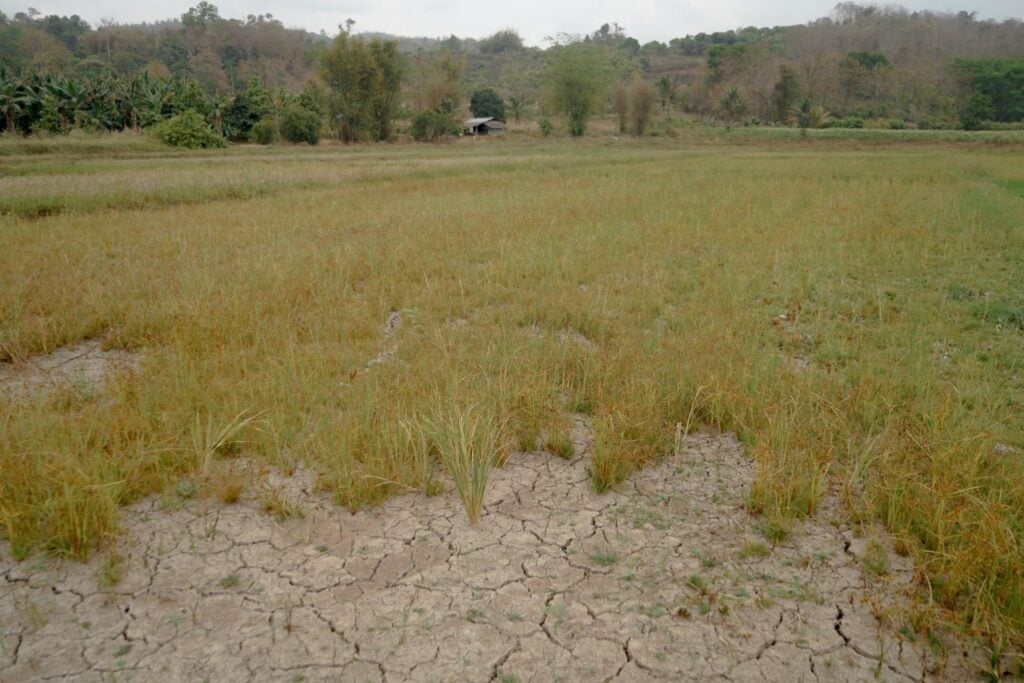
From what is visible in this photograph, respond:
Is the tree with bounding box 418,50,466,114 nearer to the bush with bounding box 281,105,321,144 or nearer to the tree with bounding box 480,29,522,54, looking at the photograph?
the bush with bounding box 281,105,321,144

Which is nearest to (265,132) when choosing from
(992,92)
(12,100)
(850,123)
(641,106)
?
(12,100)

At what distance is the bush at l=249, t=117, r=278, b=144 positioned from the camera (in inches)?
1478

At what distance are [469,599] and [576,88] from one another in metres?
59.5

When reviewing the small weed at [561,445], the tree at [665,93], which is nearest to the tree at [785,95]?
the tree at [665,93]

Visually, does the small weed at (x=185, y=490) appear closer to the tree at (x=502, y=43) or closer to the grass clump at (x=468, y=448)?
the grass clump at (x=468, y=448)

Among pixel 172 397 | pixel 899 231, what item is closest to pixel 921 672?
pixel 172 397

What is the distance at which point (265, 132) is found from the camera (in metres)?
37.5

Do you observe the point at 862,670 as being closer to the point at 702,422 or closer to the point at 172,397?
the point at 702,422

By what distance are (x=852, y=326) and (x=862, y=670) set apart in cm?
424

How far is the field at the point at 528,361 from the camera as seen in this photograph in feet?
10.00

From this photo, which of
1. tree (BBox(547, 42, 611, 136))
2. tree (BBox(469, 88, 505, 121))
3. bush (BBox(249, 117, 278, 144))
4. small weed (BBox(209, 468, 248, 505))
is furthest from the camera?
tree (BBox(469, 88, 505, 121))

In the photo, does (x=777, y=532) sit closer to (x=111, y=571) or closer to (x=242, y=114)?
(x=111, y=571)

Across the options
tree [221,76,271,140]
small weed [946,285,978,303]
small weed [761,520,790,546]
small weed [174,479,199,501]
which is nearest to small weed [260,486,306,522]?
small weed [174,479,199,501]

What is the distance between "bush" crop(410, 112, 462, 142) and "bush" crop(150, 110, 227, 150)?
605 inches
